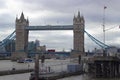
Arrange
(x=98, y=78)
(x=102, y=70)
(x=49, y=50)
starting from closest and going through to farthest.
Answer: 1. (x=98, y=78)
2. (x=102, y=70)
3. (x=49, y=50)

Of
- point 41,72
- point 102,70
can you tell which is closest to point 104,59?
point 102,70

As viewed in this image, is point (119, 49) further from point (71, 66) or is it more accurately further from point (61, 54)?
point (61, 54)

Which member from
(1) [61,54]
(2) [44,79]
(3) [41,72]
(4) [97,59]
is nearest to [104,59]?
(4) [97,59]

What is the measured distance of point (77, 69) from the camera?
273 feet

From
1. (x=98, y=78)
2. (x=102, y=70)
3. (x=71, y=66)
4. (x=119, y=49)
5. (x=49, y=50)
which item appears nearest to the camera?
(x=98, y=78)

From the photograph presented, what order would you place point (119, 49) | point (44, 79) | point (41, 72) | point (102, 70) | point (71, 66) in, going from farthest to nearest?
point (119, 49), point (71, 66), point (102, 70), point (41, 72), point (44, 79)

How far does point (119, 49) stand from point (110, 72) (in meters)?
34.1

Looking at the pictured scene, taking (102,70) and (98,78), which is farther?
(102,70)

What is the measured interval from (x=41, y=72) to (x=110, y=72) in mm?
15708

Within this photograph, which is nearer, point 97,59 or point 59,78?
point 59,78

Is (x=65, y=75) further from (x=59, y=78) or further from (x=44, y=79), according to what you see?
(x=44, y=79)

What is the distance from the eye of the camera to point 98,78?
67.1 m

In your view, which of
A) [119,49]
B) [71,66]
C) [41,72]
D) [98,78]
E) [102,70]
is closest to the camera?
[41,72]

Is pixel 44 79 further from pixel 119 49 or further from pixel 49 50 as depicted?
pixel 49 50
